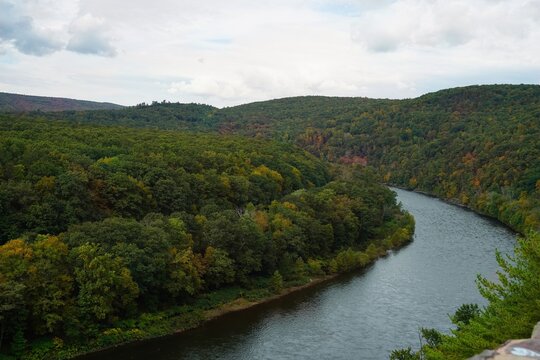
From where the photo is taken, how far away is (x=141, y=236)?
41.7 m

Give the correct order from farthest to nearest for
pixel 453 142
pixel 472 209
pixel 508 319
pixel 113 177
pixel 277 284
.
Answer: pixel 453 142 < pixel 472 209 < pixel 113 177 < pixel 277 284 < pixel 508 319

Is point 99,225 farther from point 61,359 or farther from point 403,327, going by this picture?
point 403,327

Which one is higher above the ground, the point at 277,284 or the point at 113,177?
the point at 113,177

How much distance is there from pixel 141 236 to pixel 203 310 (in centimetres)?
819

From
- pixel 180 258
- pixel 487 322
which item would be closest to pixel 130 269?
pixel 180 258

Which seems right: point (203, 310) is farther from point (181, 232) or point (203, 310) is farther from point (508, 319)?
point (508, 319)

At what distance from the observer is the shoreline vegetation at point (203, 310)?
35.7m

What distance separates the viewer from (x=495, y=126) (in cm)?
14000

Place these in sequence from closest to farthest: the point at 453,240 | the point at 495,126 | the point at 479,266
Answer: the point at 479,266 → the point at 453,240 → the point at 495,126

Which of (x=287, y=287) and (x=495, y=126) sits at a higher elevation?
(x=495, y=126)

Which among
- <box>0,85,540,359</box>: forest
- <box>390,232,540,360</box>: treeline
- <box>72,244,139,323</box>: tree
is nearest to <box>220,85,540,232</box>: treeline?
<box>0,85,540,359</box>: forest

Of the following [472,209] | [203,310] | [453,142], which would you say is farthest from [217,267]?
[453,142]

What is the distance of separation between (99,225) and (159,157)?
76.4 feet

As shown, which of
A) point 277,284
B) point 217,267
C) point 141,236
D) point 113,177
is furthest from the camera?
point 113,177
